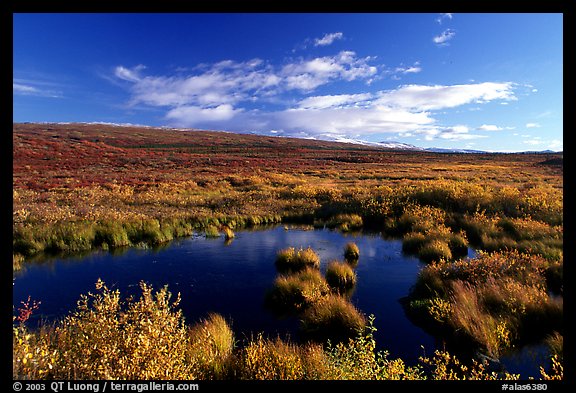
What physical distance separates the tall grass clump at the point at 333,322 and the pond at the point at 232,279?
0.47 meters

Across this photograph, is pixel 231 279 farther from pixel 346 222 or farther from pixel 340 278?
pixel 346 222

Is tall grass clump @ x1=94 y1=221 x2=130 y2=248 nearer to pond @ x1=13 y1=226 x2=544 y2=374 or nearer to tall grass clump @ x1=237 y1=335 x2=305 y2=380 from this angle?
pond @ x1=13 y1=226 x2=544 y2=374

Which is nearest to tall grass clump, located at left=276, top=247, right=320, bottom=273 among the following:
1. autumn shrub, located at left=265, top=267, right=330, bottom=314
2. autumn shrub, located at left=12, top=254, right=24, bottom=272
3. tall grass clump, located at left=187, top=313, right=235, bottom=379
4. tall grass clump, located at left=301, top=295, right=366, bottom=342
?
autumn shrub, located at left=265, top=267, right=330, bottom=314

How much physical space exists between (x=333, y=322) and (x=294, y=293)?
199 cm

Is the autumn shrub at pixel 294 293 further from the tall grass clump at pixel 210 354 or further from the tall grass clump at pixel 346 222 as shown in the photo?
the tall grass clump at pixel 346 222

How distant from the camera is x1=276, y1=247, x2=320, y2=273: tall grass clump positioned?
1266 cm

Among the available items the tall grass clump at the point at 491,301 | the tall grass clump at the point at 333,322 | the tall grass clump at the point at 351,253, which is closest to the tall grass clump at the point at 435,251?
the tall grass clump at the point at 491,301

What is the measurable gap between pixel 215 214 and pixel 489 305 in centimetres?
1688

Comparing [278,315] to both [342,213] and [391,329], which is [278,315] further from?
[342,213]

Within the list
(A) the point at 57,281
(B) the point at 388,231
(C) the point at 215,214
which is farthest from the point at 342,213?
(A) the point at 57,281

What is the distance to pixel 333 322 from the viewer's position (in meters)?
8.27

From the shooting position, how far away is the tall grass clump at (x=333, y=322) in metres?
7.98

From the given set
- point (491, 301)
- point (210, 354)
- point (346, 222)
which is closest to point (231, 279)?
point (210, 354)

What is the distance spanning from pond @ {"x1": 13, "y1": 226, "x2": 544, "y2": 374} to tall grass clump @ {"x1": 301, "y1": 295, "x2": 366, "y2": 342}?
1.53 feet
